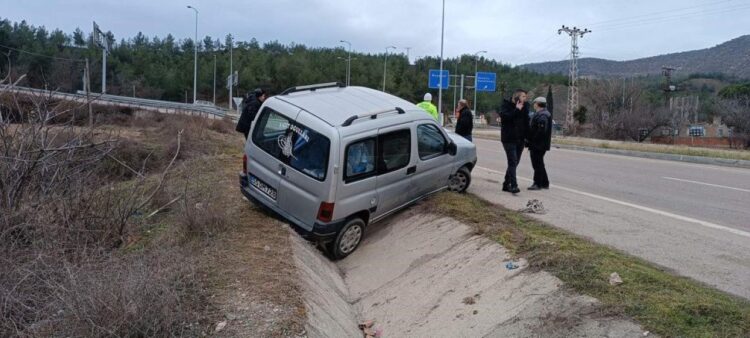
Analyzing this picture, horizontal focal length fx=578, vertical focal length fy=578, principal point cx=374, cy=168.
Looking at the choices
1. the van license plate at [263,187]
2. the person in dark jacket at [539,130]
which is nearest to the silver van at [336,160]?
the van license plate at [263,187]

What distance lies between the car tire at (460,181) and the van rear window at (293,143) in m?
3.30

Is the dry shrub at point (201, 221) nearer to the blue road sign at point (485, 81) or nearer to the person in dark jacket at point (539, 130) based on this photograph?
the person in dark jacket at point (539, 130)

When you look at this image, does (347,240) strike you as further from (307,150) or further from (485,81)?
(485,81)

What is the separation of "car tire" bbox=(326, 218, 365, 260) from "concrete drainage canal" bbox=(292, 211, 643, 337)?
15 cm

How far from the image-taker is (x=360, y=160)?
23.7 ft

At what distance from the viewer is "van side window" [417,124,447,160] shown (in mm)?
8305

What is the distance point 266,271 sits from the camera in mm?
5609

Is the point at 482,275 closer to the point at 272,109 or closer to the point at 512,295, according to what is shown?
the point at 512,295

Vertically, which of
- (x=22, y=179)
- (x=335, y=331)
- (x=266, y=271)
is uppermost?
(x=22, y=179)

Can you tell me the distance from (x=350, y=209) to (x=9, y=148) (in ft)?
12.5

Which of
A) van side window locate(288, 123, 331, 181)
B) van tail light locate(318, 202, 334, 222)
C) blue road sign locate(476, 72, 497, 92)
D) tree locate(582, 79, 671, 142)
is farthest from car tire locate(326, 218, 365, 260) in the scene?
tree locate(582, 79, 671, 142)

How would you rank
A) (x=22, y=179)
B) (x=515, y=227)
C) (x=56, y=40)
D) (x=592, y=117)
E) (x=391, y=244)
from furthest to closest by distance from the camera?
(x=56, y=40), (x=592, y=117), (x=391, y=244), (x=515, y=227), (x=22, y=179)

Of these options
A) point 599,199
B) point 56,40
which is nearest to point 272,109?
point 599,199

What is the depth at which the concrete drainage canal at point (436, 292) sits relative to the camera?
4.73 m
